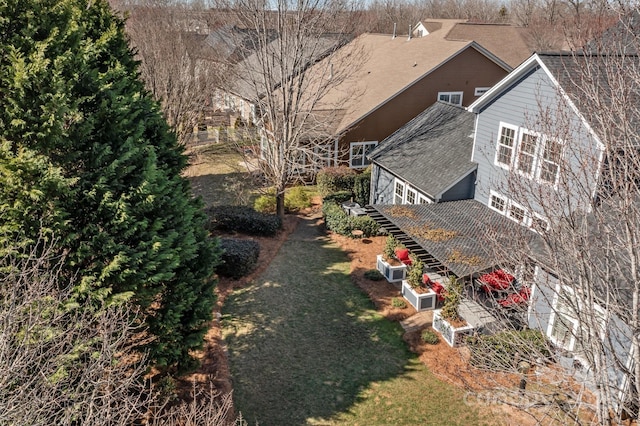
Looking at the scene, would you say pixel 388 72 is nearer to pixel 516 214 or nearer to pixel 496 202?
pixel 496 202

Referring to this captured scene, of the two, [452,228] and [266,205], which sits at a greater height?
[452,228]

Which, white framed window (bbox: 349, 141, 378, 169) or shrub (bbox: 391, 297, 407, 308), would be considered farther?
white framed window (bbox: 349, 141, 378, 169)

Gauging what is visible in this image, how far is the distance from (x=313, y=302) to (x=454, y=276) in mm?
5804

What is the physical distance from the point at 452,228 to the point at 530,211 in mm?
9576

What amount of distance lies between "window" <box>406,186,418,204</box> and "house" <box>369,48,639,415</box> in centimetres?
11

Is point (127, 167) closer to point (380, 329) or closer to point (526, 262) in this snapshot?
point (526, 262)

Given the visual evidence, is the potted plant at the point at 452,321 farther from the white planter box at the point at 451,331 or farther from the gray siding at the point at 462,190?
the gray siding at the point at 462,190

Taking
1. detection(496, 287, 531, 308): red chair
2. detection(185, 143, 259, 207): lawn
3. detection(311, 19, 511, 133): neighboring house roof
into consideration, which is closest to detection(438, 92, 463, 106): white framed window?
detection(311, 19, 511, 133): neighboring house roof

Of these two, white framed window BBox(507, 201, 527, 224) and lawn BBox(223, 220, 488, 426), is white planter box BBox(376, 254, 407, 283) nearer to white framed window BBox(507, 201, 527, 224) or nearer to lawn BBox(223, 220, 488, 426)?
lawn BBox(223, 220, 488, 426)

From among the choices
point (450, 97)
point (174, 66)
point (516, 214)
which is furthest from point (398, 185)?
point (174, 66)

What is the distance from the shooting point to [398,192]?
2406cm

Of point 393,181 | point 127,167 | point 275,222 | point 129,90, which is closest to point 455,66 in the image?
point 393,181

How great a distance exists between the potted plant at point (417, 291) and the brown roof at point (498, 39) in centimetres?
3154

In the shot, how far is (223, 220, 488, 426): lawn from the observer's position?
493 inches
